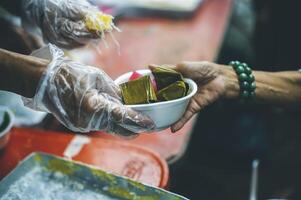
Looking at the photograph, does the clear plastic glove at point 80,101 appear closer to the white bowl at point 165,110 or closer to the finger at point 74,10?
the white bowl at point 165,110

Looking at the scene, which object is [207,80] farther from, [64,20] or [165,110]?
[64,20]

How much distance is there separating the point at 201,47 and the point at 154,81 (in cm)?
128

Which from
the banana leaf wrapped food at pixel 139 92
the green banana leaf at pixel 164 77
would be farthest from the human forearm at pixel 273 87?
the banana leaf wrapped food at pixel 139 92

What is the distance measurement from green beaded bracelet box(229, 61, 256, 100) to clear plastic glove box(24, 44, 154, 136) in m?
0.59

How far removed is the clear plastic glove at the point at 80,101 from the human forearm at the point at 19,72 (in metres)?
0.04

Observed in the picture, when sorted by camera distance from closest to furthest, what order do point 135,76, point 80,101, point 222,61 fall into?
point 80,101
point 135,76
point 222,61

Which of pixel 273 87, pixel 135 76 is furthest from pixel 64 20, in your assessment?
pixel 273 87

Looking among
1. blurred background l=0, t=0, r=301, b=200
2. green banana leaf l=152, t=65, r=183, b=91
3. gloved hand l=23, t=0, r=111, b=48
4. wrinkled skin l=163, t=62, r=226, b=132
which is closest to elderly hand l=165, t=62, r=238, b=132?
wrinkled skin l=163, t=62, r=226, b=132

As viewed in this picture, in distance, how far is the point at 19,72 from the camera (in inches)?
43.6

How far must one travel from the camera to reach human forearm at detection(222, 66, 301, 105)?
1.54 m

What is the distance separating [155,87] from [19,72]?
1.44 feet

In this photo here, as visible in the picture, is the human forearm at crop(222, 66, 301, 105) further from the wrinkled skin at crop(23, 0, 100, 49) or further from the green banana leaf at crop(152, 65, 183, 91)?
the wrinkled skin at crop(23, 0, 100, 49)

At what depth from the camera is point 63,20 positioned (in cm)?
144

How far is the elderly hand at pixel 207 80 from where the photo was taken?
1419 mm
